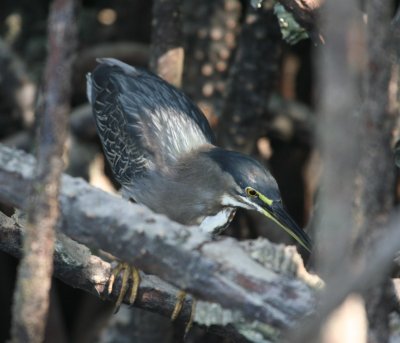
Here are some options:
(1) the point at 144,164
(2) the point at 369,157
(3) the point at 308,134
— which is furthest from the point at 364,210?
(3) the point at 308,134

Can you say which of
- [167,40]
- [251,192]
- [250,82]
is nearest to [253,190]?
[251,192]

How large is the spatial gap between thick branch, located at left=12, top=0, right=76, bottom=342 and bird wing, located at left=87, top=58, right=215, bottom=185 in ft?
5.23

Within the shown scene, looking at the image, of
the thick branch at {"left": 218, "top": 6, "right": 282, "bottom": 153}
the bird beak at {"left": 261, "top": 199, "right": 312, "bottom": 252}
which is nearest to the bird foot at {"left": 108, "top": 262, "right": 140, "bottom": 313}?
the bird beak at {"left": 261, "top": 199, "right": 312, "bottom": 252}

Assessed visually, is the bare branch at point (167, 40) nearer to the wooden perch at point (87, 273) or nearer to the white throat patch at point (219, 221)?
the white throat patch at point (219, 221)

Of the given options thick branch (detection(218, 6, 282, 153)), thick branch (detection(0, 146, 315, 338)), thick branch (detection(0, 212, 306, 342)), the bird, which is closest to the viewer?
A: thick branch (detection(0, 146, 315, 338))

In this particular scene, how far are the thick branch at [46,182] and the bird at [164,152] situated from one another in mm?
1304

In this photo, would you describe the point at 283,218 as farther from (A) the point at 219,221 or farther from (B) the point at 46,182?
(B) the point at 46,182

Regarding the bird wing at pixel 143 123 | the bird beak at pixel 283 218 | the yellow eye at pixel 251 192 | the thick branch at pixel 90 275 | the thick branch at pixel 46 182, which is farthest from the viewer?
the bird wing at pixel 143 123

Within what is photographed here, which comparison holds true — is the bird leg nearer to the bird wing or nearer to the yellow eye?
the yellow eye

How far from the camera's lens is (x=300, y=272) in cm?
200

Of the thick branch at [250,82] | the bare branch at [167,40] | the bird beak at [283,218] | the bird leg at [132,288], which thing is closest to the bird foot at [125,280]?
the bird leg at [132,288]

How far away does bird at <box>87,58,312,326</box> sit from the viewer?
3.14 metres

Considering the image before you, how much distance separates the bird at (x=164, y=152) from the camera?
3.14 m

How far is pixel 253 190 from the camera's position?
2914 millimetres
